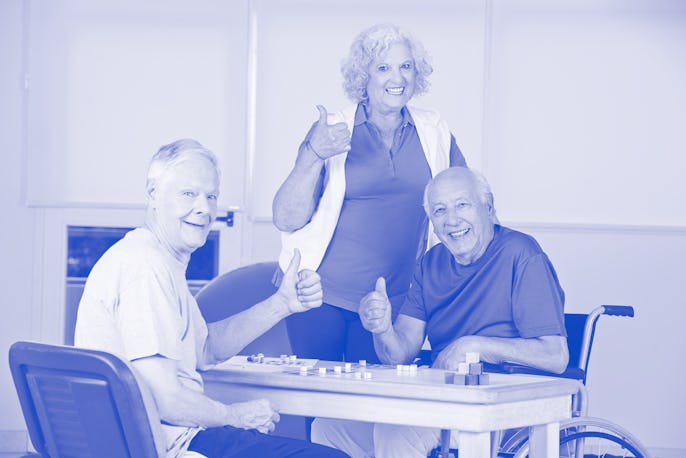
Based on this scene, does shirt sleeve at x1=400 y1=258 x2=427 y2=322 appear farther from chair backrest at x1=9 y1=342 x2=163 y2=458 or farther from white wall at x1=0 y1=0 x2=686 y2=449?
white wall at x1=0 y1=0 x2=686 y2=449

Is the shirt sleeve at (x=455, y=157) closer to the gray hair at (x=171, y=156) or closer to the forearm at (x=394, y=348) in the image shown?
the forearm at (x=394, y=348)

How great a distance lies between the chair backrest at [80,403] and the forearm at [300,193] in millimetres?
1263

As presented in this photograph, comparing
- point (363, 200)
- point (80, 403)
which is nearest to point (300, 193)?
point (363, 200)

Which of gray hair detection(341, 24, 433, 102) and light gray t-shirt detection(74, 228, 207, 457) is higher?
gray hair detection(341, 24, 433, 102)

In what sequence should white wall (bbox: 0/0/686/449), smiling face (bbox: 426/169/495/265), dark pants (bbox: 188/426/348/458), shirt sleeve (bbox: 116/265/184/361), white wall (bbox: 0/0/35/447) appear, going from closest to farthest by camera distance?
shirt sleeve (bbox: 116/265/184/361) → dark pants (bbox: 188/426/348/458) → smiling face (bbox: 426/169/495/265) → white wall (bbox: 0/0/686/449) → white wall (bbox: 0/0/35/447)

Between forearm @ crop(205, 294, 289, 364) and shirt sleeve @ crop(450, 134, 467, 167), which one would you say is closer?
forearm @ crop(205, 294, 289, 364)

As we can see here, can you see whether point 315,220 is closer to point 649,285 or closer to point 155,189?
point 155,189

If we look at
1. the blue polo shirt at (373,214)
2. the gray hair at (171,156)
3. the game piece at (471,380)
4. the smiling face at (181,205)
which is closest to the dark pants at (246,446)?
the game piece at (471,380)

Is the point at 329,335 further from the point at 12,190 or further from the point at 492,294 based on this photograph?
the point at 12,190

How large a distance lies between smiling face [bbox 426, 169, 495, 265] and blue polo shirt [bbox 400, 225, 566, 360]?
0.13 ft

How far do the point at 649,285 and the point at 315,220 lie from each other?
221 cm

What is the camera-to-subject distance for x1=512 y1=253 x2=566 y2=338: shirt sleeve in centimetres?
302

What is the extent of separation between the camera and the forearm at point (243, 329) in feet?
9.32

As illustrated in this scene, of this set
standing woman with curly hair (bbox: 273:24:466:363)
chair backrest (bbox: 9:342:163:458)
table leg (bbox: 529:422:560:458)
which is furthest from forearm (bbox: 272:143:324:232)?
chair backrest (bbox: 9:342:163:458)
